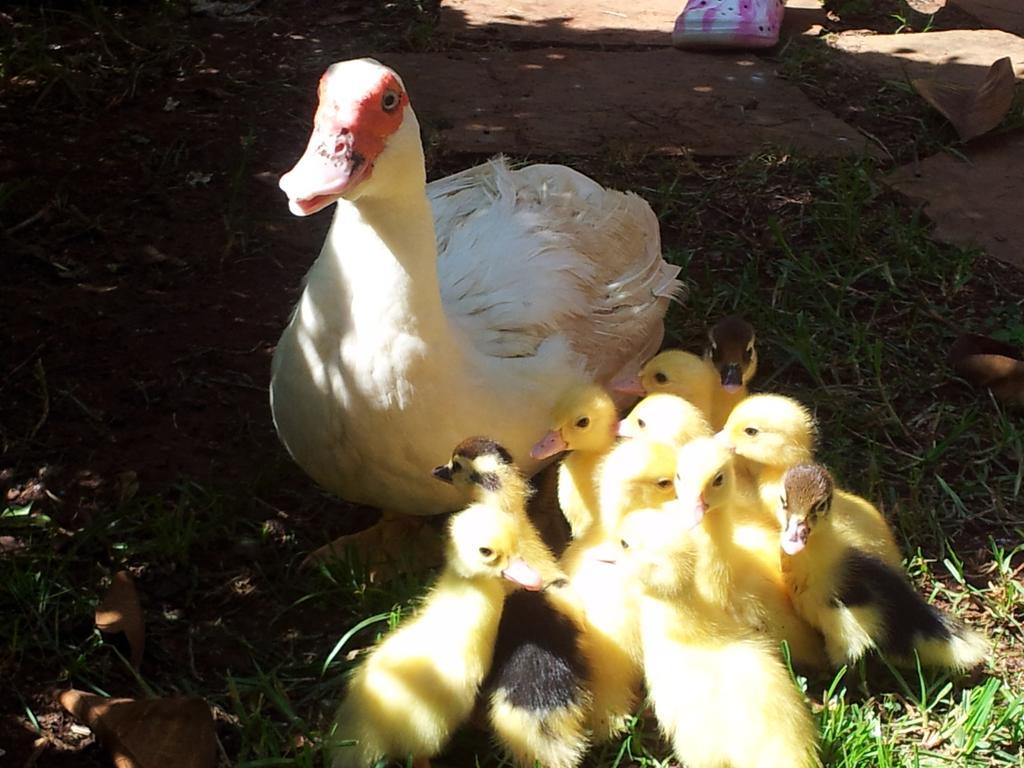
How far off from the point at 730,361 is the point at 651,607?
3.14ft

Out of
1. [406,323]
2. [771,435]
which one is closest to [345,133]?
[406,323]

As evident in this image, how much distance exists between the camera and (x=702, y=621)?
2.57m

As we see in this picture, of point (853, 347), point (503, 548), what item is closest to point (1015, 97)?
point (853, 347)

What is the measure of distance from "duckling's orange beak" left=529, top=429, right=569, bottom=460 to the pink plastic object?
137 inches

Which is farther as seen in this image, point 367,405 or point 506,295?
point 506,295

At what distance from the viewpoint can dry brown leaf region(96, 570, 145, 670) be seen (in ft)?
9.07

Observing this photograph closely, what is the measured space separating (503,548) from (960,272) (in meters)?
2.48

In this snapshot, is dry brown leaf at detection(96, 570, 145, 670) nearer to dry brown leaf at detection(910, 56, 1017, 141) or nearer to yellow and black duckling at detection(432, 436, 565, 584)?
yellow and black duckling at detection(432, 436, 565, 584)

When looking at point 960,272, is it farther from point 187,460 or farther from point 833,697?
point 187,460

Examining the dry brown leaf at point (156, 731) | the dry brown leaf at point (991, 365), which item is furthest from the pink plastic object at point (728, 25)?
the dry brown leaf at point (156, 731)

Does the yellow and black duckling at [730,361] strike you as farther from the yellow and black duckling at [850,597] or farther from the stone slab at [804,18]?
the stone slab at [804,18]

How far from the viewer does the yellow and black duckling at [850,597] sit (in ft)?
8.74

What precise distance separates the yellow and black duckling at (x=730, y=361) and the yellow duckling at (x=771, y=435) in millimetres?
239

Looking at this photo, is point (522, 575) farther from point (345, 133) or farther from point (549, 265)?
point (549, 265)
